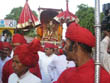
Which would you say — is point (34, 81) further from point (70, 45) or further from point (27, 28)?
point (27, 28)

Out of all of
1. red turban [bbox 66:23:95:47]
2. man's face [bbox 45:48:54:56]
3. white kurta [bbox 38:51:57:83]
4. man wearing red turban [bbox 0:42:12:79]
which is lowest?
white kurta [bbox 38:51:57:83]

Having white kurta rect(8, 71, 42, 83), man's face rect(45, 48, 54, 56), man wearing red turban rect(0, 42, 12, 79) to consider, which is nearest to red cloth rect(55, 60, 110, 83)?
white kurta rect(8, 71, 42, 83)

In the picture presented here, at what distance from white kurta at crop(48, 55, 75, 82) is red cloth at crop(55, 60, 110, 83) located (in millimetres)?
3905

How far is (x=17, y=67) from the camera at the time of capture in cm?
428

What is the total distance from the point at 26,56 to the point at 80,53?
1.06m

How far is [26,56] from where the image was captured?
4348mm

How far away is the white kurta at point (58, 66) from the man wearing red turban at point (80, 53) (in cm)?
392

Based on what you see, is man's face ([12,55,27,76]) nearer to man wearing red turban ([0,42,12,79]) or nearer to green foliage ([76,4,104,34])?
green foliage ([76,4,104,34])

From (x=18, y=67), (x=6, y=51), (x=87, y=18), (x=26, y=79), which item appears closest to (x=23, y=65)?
(x=18, y=67)

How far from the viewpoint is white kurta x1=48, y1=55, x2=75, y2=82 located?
25.0 feet

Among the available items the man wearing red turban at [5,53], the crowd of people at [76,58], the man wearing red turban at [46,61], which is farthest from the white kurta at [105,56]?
the man wearing red turban at [46,61]

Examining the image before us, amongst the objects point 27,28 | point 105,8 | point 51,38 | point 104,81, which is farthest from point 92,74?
point 51,38

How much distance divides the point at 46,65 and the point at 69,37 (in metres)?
Result: 5.27

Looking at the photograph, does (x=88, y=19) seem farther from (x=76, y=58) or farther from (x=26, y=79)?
(x=76, y=58)
